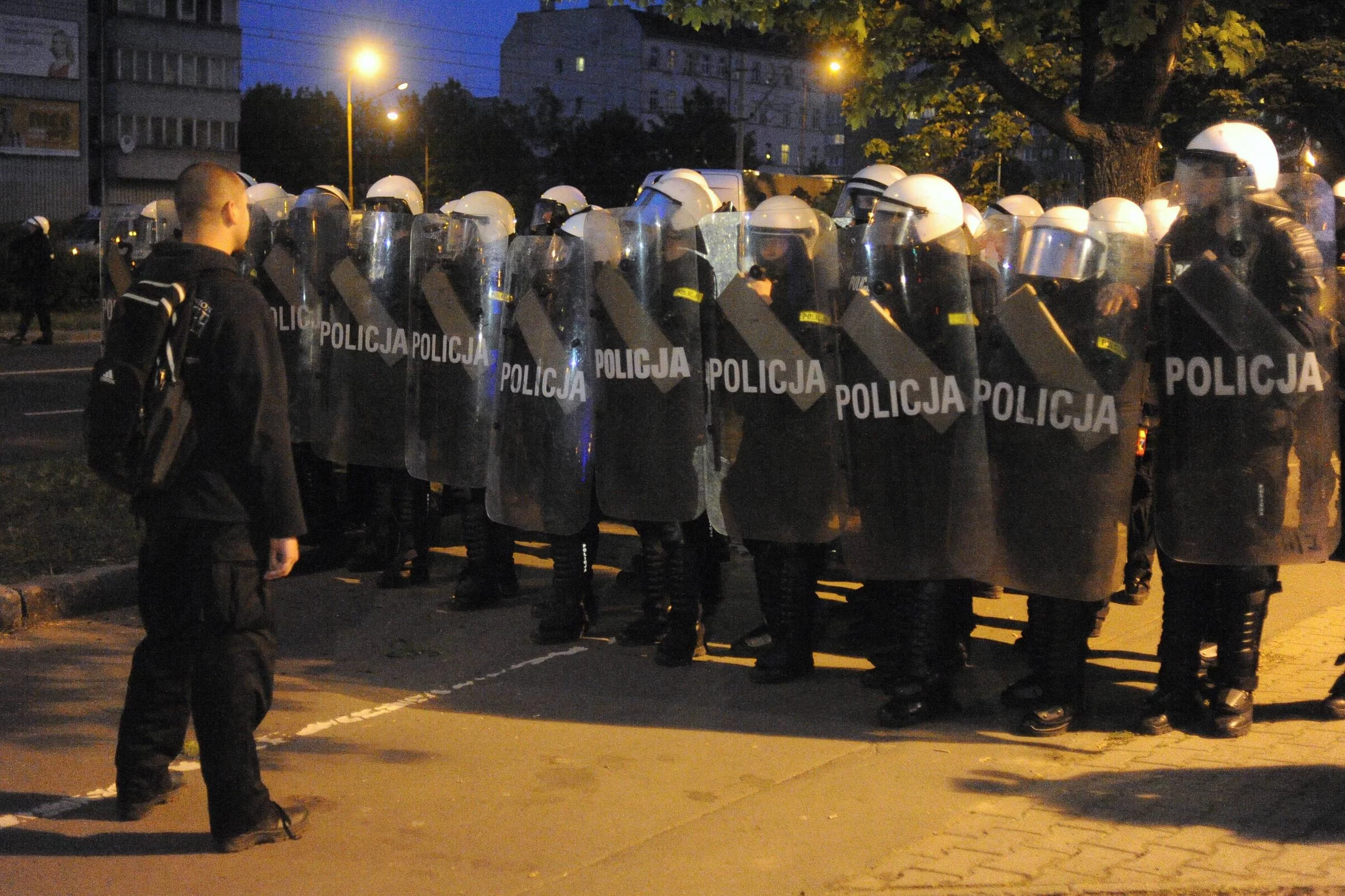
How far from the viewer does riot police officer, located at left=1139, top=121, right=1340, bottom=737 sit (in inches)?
209

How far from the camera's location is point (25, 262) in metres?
19.1

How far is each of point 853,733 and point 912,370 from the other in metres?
1.42

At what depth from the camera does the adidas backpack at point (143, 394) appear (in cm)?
413

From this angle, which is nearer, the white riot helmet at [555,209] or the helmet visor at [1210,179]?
the helmet visor at [1210,179]

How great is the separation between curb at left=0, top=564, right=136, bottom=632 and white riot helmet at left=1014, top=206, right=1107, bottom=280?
479 centimetres

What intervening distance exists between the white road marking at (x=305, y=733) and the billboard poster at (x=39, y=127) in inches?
2299

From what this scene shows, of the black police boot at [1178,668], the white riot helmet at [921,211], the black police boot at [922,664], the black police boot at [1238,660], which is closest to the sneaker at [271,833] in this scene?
the black police boot at [922,664]

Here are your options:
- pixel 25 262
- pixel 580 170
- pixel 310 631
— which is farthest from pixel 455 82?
pixel 310 631

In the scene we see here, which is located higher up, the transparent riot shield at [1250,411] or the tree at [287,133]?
the tree at [287,133]

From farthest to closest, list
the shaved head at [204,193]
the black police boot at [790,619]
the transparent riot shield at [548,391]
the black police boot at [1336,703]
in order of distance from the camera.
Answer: the transparent riot shield at [548,391]
the black police boot at [790,619]
the black police boot at [1336,703]
the shaved head at [204,193]

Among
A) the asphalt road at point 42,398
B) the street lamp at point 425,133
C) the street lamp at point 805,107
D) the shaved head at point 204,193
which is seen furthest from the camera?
the street lamp at point 425,133

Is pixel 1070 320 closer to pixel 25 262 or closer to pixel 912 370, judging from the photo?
A: pixel 912 370

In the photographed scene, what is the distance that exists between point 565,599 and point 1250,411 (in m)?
3.20

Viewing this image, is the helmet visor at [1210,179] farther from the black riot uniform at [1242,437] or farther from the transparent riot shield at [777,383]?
the transparent riot shield at [777,383]
